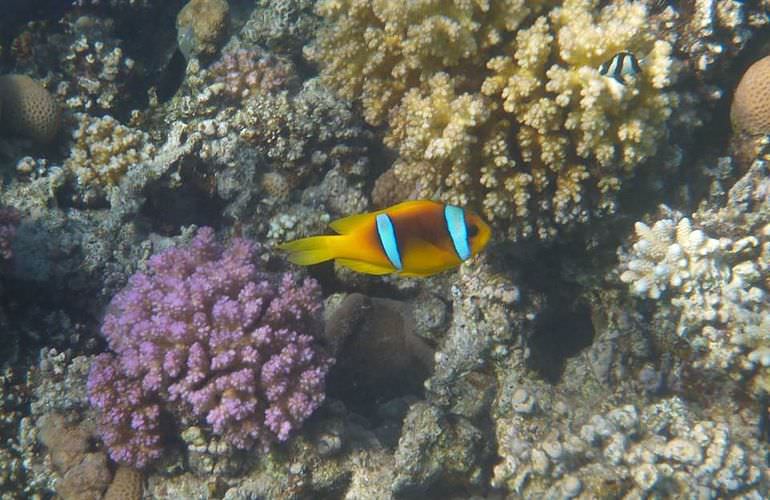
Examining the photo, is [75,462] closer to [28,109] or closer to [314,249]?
[314,249]

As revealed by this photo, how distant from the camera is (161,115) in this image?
17.8 feet

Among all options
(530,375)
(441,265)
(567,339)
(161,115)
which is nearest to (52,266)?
(161,115)

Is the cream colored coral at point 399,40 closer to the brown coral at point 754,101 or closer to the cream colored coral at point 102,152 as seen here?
the brown coral at point 754,101

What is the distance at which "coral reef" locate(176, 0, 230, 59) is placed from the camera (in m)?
5.55

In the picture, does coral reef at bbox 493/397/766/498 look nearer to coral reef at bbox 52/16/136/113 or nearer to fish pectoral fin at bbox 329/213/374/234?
fish pectoral fin at bbox 329/213/374/234

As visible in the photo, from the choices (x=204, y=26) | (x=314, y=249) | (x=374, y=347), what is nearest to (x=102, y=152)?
(x=204, y=26)

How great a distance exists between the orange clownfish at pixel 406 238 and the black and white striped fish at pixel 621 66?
5.28 feet

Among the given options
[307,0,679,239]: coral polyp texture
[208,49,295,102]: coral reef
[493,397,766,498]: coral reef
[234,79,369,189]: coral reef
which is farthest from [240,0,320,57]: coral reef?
[493,397,766,498]: coral reef

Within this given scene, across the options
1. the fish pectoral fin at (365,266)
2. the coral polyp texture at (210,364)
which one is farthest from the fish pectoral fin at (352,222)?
the coral polyp texture at (210,364)

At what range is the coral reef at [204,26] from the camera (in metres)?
5.55

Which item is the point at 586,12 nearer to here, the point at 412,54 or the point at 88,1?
the point at 412,54

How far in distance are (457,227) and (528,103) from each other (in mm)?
1570

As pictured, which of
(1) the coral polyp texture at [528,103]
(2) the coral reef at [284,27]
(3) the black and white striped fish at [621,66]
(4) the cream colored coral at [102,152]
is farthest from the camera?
(2) the coral reef at [284,27]

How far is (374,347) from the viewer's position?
436cm
